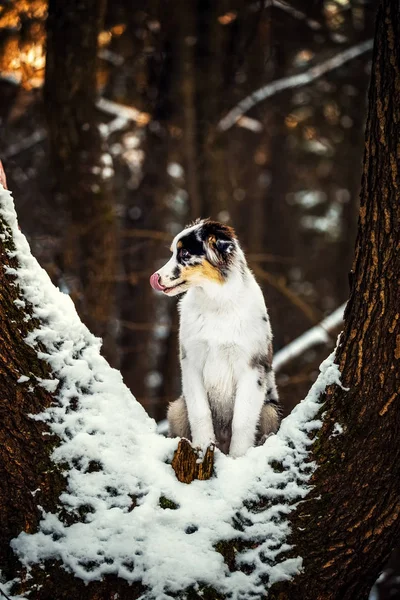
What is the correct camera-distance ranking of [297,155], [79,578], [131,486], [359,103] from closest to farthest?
[79,578] < [131,486] < [359,103] < [297,155]

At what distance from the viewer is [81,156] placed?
6.71 meters

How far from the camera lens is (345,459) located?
10.6 feet

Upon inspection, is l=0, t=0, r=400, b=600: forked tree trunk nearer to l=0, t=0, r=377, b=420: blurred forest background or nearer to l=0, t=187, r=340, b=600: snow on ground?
l=0, t=187, r=340, b=600: snow on ground

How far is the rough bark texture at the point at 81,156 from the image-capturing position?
6434mm

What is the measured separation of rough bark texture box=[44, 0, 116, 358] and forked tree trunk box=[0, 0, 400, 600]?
3508mm

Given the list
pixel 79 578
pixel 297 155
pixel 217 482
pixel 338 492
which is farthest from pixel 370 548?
pixel 297 155

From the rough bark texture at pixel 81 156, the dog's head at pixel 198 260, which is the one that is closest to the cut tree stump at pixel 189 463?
the dog's head at pixel 198 260

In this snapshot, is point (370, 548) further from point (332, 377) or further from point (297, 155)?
point (297, 155)

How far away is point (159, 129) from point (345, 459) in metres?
7.16

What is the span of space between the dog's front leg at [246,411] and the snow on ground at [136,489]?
2.74 feet

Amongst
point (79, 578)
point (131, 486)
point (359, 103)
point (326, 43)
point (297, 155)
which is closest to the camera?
point (79, 578)

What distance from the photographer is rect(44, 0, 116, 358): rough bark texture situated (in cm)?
643

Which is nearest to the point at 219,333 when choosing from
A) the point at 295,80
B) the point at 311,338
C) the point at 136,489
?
the point at 136,489

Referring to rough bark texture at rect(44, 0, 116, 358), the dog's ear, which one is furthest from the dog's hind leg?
rough bark texture at rect(44, 0, 116, 358)
